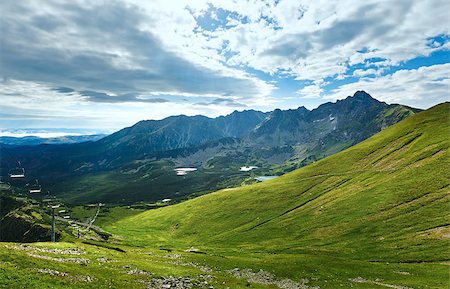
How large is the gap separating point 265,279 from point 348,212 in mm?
70740

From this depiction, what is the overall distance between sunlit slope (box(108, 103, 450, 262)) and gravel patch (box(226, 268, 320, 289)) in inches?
1379

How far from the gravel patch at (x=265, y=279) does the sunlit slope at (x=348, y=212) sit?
3502 centimetres

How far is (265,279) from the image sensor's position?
62562mm

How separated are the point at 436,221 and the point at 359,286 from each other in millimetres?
51011

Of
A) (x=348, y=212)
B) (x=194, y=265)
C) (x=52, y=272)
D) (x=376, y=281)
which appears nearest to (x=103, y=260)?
(x=52, y=272)

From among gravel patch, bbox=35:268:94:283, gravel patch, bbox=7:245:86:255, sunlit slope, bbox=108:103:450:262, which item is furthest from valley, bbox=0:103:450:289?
sunlit slope, bbox=108:103:450:262

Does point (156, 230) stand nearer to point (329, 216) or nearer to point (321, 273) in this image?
point (329, 216)

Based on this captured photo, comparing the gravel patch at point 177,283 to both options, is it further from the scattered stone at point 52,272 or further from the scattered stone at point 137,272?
the scattered stone at point 52,272

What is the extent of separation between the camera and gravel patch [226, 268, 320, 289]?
5891cm

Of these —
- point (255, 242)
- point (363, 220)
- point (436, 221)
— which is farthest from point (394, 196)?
point (255, 242)

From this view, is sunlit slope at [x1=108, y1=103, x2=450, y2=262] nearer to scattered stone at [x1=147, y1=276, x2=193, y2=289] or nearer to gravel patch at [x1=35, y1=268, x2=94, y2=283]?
scattered stone at [x1=147, y1=276, x2=193, y2=289]

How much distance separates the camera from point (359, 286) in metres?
59.0

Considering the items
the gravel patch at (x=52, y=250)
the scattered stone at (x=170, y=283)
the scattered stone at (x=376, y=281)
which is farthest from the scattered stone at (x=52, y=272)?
the scattered stone at (x=376, y=281)

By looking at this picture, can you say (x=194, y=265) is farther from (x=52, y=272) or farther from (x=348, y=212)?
(x=348, y=212)
